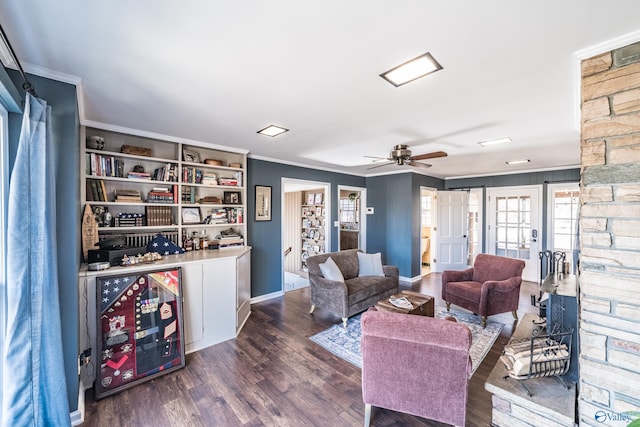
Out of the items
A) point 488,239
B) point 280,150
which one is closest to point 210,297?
point 280,150

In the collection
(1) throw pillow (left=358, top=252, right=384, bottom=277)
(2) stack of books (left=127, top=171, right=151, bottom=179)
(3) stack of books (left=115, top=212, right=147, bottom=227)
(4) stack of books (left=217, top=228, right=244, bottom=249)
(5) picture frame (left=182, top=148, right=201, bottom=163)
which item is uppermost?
(5) picture frame (left=182, top=148, right=201, bottom=163)

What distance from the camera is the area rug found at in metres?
2.72

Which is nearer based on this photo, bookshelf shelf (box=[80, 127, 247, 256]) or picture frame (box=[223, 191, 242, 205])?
bookshelf shelf (box=[80, 127, 247, 256])

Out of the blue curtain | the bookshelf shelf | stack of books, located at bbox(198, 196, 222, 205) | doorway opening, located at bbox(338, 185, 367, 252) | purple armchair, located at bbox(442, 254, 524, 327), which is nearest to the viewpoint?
the blue curtain

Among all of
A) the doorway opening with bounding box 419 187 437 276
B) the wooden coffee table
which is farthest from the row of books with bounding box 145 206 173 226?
the doorway opening with bounding box 419 187 437 276

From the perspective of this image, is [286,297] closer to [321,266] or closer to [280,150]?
[321,266]

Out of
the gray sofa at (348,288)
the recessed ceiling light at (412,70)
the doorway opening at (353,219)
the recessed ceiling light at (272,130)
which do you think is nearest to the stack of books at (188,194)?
the recessed ceiling light at (272,130)

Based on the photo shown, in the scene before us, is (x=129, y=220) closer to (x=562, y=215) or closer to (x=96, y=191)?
(x=96, y=191)

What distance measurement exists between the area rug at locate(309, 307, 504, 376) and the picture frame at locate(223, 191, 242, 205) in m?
Answer: 2.21

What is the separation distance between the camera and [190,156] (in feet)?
11.6

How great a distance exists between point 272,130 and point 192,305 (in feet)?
6.82

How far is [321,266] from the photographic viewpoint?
3668mm

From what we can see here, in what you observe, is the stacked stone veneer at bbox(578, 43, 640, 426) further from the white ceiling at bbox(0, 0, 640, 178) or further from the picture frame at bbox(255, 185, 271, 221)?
the picture frame at bbox(255, 185, 271, 221)

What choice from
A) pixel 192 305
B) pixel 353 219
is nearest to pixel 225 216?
pixel 192 305
